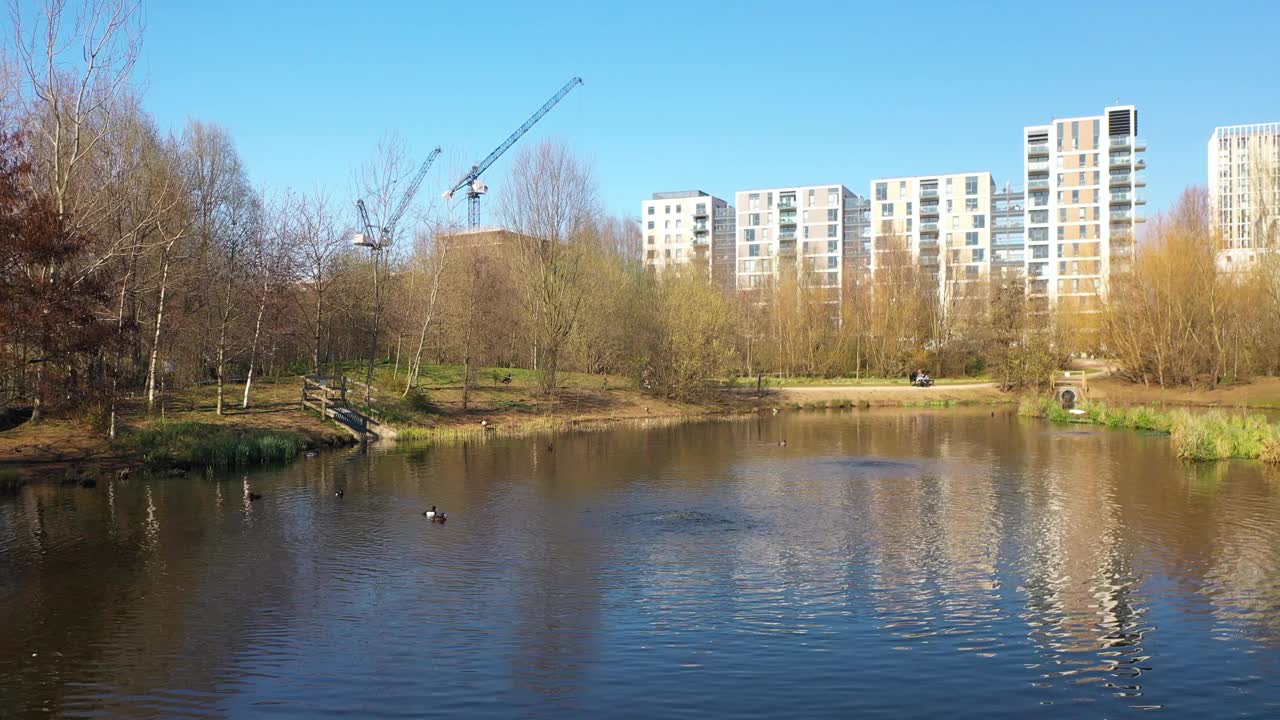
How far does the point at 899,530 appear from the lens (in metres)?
20.5

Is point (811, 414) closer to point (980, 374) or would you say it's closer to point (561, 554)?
point (980, 374)

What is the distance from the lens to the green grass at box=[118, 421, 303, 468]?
30.7 metres

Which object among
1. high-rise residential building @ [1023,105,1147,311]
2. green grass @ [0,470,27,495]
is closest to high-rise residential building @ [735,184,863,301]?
high-rise residential building @ [1023,105,1147,311]

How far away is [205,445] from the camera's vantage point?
1252 inches

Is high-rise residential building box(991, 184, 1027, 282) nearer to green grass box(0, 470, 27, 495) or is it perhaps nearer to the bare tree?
the bare tree

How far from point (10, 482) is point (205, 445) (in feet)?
21.9

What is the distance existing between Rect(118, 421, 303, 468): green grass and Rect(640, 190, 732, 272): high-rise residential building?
128797 mm

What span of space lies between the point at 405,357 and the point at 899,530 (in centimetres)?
5406

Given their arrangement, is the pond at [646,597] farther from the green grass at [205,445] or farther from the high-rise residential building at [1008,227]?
the high-rise residential building at [1008,227]

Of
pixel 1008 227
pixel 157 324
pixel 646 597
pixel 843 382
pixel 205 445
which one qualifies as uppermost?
pixel 1008 227

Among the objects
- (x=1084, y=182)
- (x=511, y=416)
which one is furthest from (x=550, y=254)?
(x=1084, y=182)

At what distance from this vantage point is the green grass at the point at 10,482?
2527 centimetres

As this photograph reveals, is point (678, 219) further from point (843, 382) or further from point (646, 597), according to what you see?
point (646, 597)

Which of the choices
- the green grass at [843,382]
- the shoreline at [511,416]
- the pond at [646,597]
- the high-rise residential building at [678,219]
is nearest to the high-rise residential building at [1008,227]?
the high-rise residential building at [678,219]
